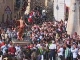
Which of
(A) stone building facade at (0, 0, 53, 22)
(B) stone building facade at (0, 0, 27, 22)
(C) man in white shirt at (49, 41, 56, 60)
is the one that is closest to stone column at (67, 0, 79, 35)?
(B) stone building facade at (0, 0, 27, 22)

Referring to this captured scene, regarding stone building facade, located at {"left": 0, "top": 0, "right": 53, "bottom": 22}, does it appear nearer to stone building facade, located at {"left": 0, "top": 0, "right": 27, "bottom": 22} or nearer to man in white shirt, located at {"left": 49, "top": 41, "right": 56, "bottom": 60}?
stone building facade, located at {"left": 0, "top": 0, "right": 27, "bottom": 22}

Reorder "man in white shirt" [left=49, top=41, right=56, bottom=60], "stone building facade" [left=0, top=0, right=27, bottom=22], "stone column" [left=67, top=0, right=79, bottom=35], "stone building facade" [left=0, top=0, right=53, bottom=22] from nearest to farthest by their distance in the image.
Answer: "man in white shirt" [left=49, top=41, right=56, bottom=60]
"stone column" [left=67, top=0, right=79, bottom=35]
"stone building facade" [left=0, top=0, right=27, bottom=22]
"stone building facade" [left=0, top=0, right=53, bottom=22]

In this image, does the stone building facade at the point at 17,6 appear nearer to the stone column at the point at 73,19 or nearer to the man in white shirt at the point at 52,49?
the stone column at the point at 73,19

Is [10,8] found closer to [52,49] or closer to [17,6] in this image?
[17,6]

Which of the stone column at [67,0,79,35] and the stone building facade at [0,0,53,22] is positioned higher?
the stone column at [67,0,79,35]

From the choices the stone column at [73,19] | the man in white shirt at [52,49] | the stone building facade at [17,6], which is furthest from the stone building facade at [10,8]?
the man in white shirt at [52,49]

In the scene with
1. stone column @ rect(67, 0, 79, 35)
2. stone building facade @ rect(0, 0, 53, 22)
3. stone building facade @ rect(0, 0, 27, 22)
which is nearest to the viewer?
stone column @ rect(67, 0, 79, 35)

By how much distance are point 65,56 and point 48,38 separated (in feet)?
20.9

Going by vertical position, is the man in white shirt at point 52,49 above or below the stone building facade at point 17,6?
above

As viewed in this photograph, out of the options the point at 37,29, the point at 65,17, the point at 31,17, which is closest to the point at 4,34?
the point at 37,29

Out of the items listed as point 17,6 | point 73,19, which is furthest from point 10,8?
point 73,19

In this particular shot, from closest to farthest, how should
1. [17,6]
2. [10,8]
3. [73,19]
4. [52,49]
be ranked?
[52,49]
[73,19]
[10,8]
[17,6]

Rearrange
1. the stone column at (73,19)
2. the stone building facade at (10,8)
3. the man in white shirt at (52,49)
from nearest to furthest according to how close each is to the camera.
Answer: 1. the man in white shirt at (52,49)
2. the stone column at (73,19)
3. the stone building facade at (10,8)

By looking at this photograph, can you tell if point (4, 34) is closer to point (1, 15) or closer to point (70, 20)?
point (70, 20)
